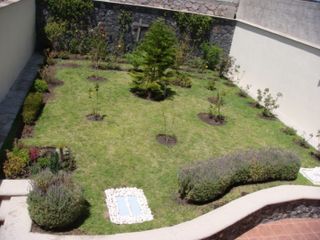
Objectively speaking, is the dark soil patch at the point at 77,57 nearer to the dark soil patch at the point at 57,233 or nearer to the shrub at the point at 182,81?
the shrub at the point at 182,81

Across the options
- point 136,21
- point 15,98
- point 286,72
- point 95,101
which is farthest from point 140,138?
point 136,21

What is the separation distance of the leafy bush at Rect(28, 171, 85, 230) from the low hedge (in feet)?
7.05

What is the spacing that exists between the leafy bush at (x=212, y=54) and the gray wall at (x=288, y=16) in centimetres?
184

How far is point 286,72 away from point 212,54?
466 cm

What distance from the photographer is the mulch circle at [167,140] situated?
31.3 feet

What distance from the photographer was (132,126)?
10.2 m

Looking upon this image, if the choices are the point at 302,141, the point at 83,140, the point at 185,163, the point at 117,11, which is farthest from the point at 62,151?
the point at 117,11

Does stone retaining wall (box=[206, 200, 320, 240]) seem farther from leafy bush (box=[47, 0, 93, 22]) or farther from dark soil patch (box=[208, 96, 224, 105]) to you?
leafy bush (box=[47, 0, 93, 22])

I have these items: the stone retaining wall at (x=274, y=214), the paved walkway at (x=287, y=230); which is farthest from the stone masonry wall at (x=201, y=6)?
the paved walkway at (x=287, y=230)

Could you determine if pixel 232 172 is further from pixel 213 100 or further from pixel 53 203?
pixel 213 100

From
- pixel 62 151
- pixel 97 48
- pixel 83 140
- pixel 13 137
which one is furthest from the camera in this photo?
pixel 97 48

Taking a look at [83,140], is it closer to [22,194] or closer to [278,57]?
[22,194]

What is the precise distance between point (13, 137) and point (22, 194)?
98.1 inches

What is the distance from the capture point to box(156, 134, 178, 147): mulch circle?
954cm
